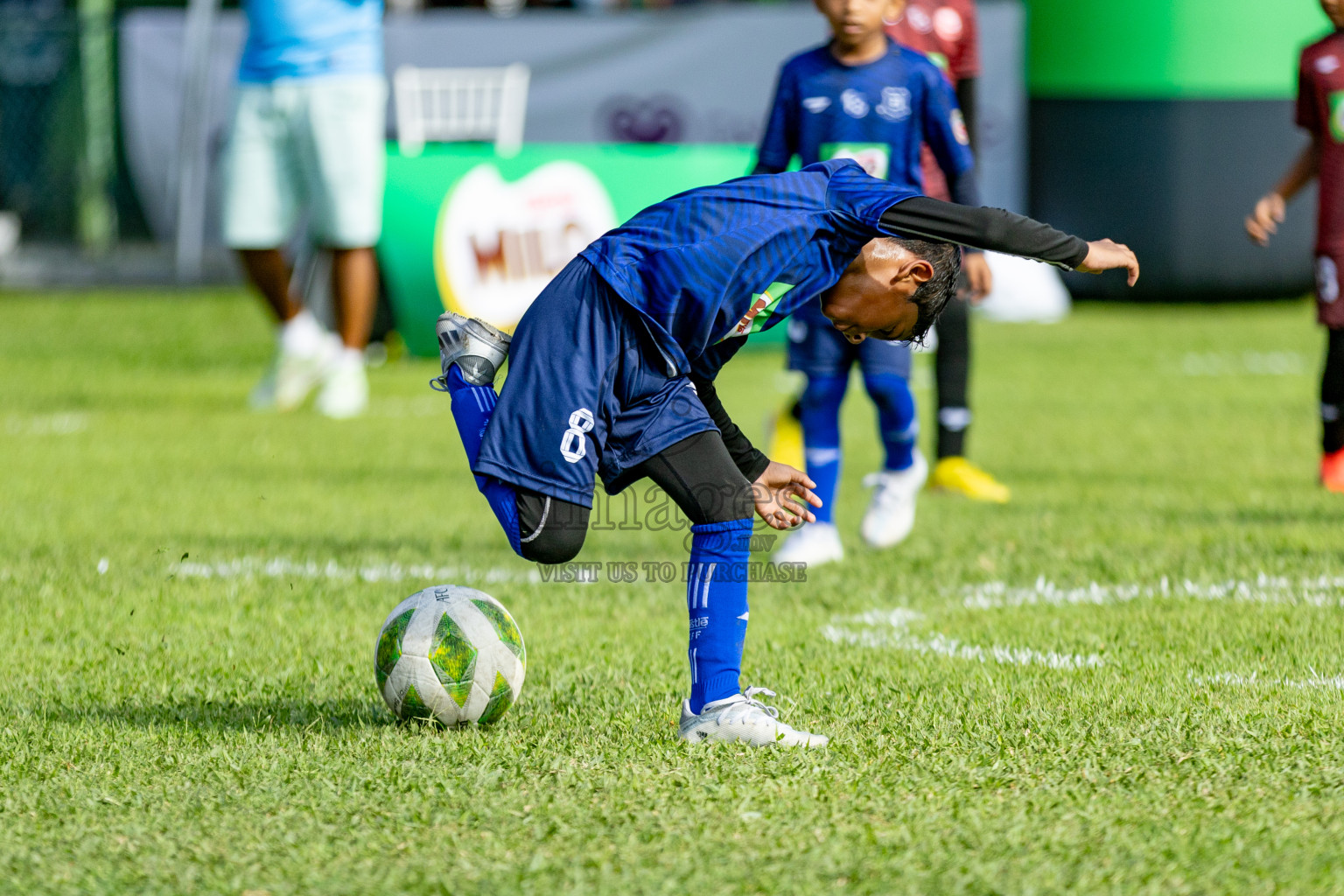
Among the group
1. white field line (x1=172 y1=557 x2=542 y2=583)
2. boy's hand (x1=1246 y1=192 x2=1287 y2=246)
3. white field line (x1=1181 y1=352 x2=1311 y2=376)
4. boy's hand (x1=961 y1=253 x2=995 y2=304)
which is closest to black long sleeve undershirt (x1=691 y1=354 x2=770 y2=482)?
white field line (x1=172 y1=557 x2=542 y2=583)

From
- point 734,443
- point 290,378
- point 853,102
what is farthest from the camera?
point 290,378

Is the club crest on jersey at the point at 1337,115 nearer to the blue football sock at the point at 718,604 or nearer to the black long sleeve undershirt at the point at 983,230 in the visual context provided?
the black long sleeve undershirt at the point at 983,230

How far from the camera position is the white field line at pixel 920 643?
12.5ft

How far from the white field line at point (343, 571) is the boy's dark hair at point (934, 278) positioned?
74.0 inches

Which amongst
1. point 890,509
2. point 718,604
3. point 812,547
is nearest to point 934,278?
point 718,604

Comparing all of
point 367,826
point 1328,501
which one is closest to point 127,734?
point 367,826

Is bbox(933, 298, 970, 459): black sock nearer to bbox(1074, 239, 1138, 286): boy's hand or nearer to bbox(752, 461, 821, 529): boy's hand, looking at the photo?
bbox(752, 461, 821, 529): boy's hand

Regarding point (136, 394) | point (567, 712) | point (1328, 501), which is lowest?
point (136, 394)

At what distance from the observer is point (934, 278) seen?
3227mm

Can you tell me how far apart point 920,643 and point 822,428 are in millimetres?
1347

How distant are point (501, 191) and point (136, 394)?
2466 mm

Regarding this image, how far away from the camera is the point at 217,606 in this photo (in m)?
4.40

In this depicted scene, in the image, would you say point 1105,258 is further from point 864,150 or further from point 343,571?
point 343,571

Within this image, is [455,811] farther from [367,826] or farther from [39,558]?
[39,558]
